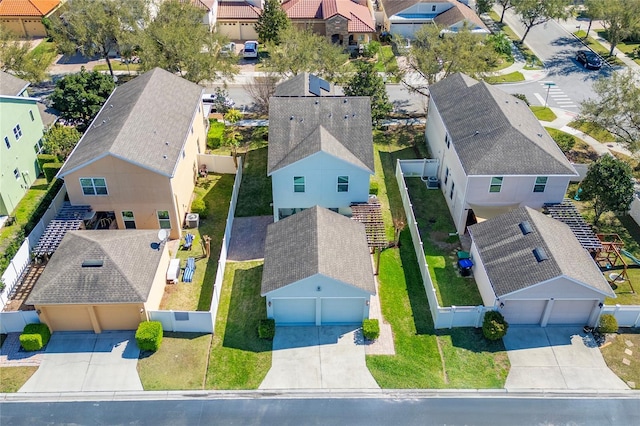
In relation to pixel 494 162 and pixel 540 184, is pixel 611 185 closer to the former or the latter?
pixel 540 184

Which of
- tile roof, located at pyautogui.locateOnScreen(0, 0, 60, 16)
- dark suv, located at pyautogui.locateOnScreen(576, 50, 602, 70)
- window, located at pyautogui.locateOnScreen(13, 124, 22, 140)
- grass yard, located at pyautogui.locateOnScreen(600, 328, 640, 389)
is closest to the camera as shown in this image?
grass yard, located at pyautogui.locateOnScreen(600, 328, 640, 389)

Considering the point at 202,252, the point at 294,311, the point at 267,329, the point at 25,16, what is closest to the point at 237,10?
the point at 25,16

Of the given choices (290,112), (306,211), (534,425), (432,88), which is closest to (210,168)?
(290,112)

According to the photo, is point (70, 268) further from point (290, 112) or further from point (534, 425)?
point (534, 425)

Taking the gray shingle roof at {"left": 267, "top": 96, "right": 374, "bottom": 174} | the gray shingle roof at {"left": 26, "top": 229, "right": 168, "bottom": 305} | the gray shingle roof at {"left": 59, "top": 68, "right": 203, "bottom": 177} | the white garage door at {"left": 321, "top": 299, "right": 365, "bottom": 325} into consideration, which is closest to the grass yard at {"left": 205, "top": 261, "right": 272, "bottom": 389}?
the white garage door at {"left": 321, "top": 299, "right": 365, "bottom": 325}

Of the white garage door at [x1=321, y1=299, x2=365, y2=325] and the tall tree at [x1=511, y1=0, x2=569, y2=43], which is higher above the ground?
the tall tree at [x1=511, y1=0, x2=569, y2=43]

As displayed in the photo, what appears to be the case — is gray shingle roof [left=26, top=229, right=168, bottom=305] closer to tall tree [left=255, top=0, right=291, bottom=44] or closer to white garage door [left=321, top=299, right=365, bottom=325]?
white garage door [left=321, top=299, right=365, bottom=325]

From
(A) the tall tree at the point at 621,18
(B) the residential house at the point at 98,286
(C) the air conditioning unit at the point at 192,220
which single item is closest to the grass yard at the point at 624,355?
(B) the residential house at the point at 98,286
